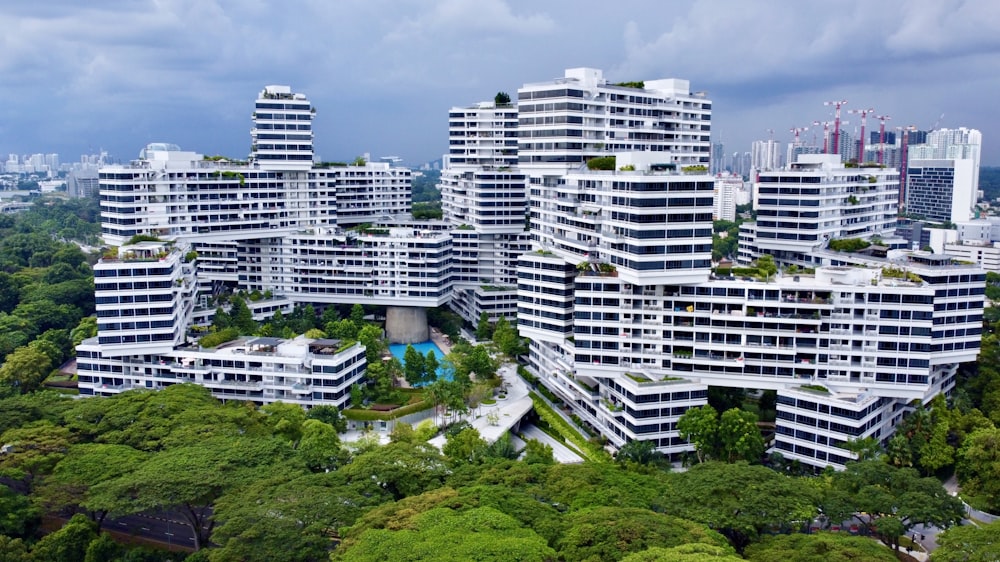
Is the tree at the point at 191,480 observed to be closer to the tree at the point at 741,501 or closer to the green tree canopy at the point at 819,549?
the tree at the point at 741,501

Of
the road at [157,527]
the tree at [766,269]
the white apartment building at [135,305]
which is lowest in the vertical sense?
the road at [157,527]

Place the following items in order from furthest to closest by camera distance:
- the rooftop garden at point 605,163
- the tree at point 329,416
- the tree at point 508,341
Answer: the tree at point 508,341 < the rooftop garden at point 605,163 < the tree at point 329,416

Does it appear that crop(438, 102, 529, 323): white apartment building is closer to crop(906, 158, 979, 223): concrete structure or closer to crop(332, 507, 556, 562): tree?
crop(332, 507, 556, 562): tree

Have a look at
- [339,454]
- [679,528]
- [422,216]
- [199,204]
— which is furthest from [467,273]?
[679,528]

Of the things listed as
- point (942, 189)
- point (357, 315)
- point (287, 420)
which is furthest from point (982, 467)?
point (942, 189)

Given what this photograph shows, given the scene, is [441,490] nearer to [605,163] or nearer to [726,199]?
[605,163]

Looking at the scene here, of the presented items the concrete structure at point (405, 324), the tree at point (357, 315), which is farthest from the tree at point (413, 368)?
Result: the concrete structure at point (405, 324)

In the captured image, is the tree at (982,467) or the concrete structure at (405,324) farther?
the concrete structure at (405,324)
